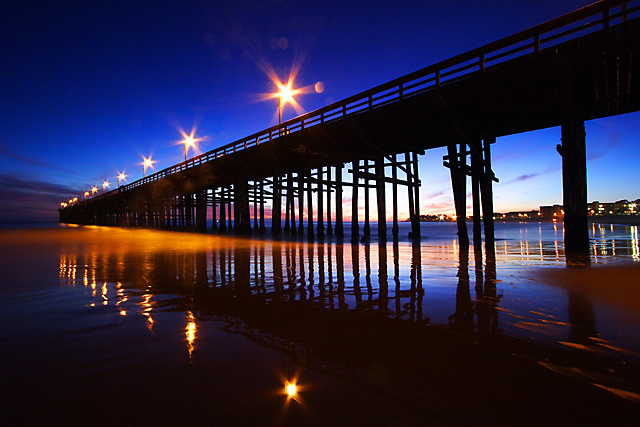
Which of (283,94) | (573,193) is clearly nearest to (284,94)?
(283,94)

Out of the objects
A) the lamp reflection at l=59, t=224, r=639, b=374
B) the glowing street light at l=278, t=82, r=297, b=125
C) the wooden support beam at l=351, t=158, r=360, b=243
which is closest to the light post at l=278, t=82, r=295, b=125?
the glowing street light at l=278, t=82, r=297, b=125

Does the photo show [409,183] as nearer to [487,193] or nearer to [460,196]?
[460,196]

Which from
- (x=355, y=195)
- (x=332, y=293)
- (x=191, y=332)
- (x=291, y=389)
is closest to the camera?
(x=291, y=389)

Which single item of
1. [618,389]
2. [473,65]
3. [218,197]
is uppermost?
[473,65]

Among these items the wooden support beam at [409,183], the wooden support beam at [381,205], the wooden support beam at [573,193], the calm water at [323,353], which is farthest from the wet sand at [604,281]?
the wooden support beam at [409,183]

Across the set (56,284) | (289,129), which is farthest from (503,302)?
(289,129)

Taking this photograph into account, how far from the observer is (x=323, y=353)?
2.31m

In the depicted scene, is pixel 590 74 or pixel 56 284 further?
pixel 590 74

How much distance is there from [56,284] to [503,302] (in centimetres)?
686

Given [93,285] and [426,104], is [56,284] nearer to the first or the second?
[93,285]

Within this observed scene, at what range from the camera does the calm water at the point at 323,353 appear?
1616 mm

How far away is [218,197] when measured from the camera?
30219 mm

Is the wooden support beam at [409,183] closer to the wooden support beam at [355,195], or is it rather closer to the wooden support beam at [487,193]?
the wooden support beam at [355,195]

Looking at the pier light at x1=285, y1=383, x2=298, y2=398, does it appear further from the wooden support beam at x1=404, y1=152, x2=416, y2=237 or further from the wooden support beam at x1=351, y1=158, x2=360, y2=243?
the wooden support beam at x1=404, y1=152, x2=416, y2=237
